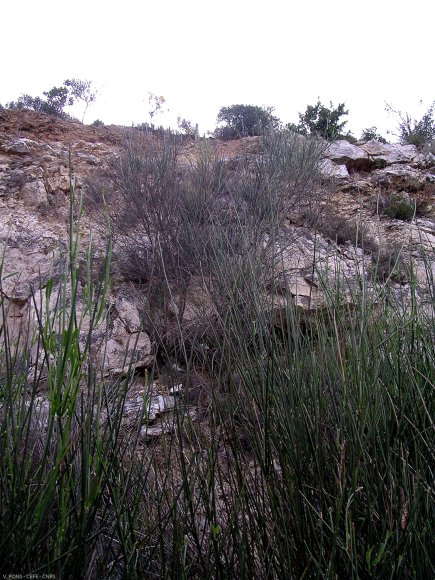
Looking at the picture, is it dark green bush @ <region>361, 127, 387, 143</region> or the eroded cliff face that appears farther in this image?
dark green bush @ <region>361, 127, 387, 143</region>

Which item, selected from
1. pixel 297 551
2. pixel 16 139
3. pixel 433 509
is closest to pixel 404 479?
pixel 433 509

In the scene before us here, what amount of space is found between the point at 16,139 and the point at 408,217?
6.82 meters

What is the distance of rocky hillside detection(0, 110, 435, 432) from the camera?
511 cm

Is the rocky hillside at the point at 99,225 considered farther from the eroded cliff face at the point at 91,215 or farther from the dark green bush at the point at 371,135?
the dark green bush at the point at 371,135

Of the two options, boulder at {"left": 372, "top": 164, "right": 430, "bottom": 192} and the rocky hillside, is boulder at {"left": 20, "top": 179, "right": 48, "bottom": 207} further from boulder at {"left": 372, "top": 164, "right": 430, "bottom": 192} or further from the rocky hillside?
boulder at {"left": 372, "top": 164, "right": 430, "bottom": 192}

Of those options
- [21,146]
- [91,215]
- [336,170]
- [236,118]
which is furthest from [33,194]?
[236,118]

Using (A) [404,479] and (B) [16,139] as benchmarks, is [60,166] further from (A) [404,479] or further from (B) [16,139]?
(A) [404,479]

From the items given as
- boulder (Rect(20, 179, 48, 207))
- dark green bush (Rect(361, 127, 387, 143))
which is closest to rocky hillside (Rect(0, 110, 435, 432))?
boulder (Rect(20, 179, 48, 207))

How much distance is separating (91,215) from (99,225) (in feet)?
1.05

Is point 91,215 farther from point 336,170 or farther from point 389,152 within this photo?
point 389,152

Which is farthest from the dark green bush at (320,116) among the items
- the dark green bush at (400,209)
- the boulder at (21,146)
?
the boulder at (21,146)

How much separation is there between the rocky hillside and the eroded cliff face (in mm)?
17

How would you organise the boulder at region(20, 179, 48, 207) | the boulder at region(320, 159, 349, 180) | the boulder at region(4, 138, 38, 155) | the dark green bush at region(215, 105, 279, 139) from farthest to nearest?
the dark green bush at region(215, 105, 279, 139) → the boulder at region(320, 159, 349, 180) → the boulder at region(4, 138, 38, 155) → the boulder at region(20, 179, 48, 207)

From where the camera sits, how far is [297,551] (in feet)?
4.17
